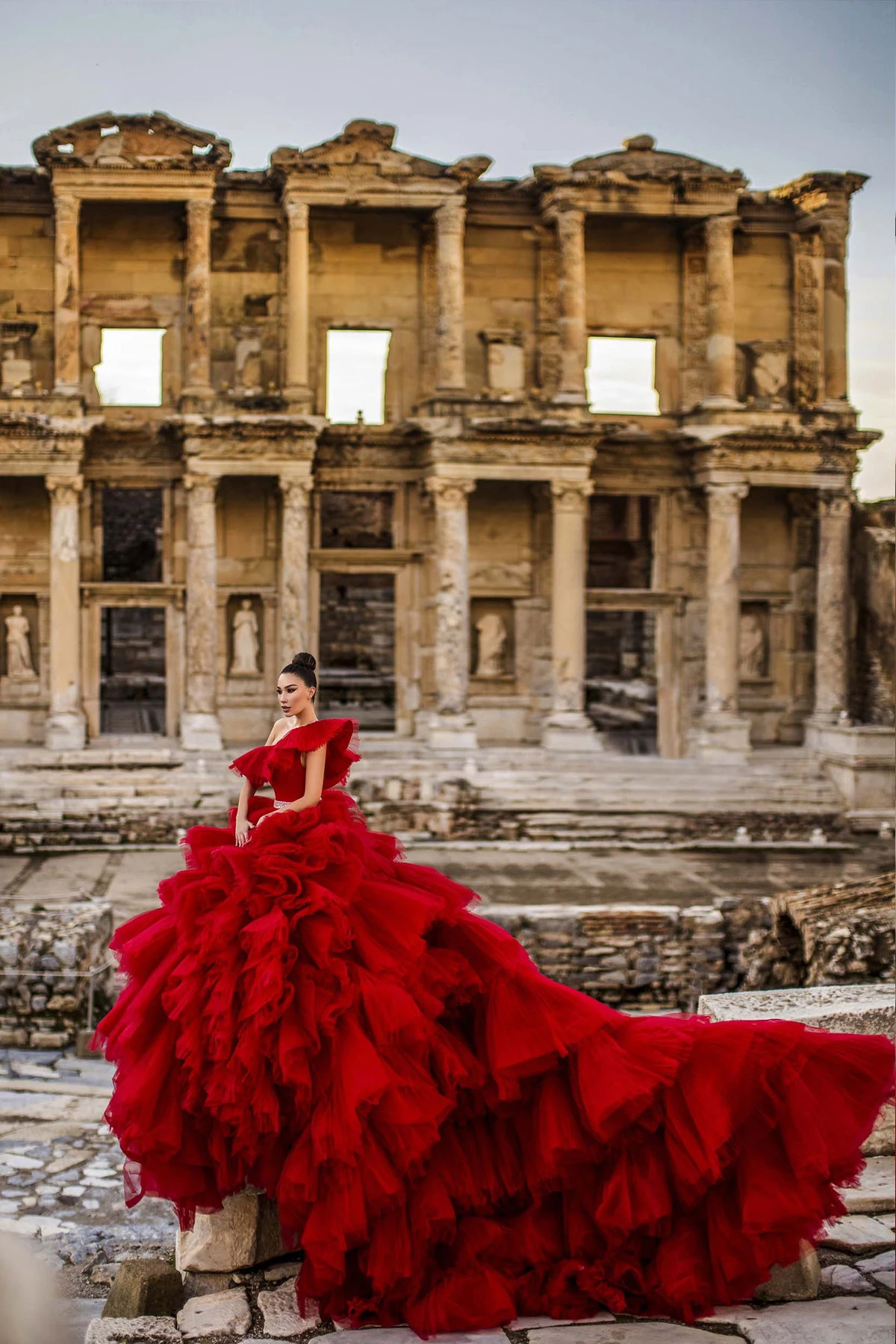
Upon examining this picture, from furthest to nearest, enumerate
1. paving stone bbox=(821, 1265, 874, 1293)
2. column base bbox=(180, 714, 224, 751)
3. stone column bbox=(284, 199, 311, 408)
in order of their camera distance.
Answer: stone column bbox=(284, 199, 311, 408) < column base bbox=(180, 714, 224, 751) < paving stone bbox=(821, 1265, 874, 1293)

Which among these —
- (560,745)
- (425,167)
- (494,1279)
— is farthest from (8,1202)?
(425,167)

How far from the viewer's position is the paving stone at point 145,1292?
4.83 metres

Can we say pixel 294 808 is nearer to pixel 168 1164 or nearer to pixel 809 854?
pixel 168 1164

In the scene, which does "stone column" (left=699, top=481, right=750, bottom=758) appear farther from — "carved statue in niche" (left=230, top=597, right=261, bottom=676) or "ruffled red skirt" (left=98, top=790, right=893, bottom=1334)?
"ruffled red skirt" (left=98, top=790, right=893, bottom=1334)

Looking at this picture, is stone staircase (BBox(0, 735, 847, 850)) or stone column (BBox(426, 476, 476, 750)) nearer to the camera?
stone staircase (BBox(0, 735, 847, 850))

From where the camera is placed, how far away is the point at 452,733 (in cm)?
2125

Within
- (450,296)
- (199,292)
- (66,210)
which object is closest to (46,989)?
(199,292)

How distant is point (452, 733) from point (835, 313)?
9.49 m

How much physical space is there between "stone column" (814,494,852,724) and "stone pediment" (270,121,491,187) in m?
7.55

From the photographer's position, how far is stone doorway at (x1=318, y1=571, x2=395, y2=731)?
29531 mm

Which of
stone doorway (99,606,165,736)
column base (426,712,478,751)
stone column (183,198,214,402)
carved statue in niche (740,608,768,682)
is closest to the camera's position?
column base (426,712,478,751)

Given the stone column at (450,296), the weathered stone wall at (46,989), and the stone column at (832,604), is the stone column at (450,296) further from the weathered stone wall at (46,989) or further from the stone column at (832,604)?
the weathered stone wall at (46,989)

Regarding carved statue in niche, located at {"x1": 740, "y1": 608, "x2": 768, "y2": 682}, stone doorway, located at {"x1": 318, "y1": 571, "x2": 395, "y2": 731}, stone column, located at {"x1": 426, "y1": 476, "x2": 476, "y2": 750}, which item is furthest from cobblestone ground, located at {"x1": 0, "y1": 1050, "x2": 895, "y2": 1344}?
stone doorway, located at {"x1": 318, "y1": 571, "x2": 395, "y2": 731}

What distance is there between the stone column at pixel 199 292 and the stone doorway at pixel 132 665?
26.2ft
